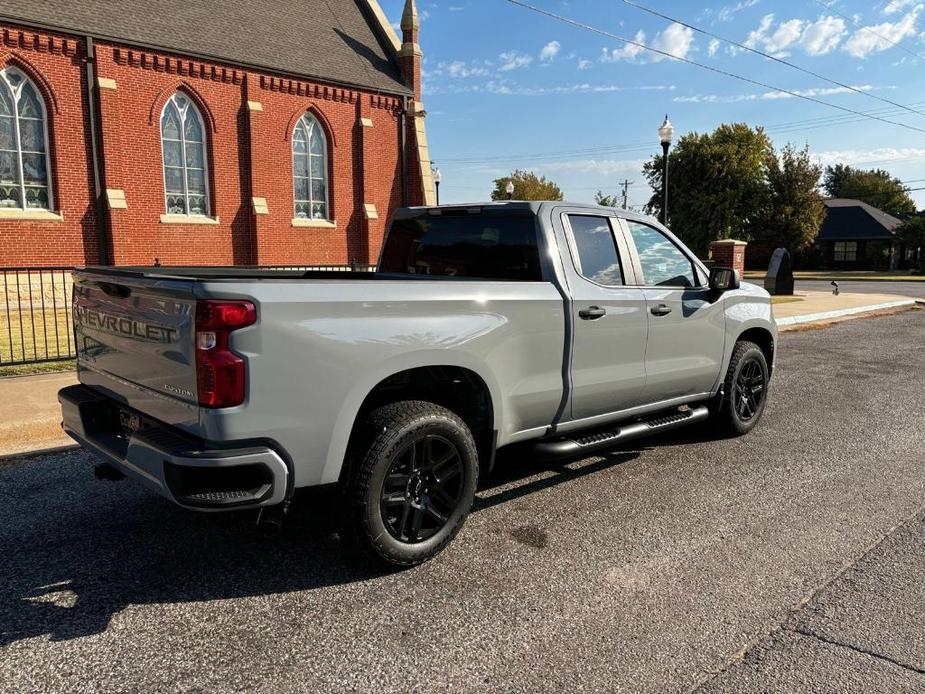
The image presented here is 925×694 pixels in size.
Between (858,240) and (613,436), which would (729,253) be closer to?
(613,436)

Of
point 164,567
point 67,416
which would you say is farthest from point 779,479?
point 67,416

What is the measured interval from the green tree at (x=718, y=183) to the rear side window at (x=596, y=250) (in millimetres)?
47539

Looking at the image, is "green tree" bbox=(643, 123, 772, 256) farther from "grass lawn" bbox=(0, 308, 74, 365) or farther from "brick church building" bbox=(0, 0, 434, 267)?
"grass lawn" bbox=(0, 308, 74, 365)

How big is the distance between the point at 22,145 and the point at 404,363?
60.0ft

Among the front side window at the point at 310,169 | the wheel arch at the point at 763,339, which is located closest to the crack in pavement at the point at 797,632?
the wheel arch at the point at 763,339

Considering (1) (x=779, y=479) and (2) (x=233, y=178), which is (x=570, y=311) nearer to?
(1) (x=779, y=479)

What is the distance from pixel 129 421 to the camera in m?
3.51

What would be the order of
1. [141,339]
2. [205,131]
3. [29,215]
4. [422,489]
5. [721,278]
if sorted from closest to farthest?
1. [141,339]
2. [422,489]
3. [721,278]
4. [29,215]
5. [205,131]

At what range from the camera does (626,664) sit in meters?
2.70

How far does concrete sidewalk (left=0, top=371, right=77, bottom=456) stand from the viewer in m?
5.79

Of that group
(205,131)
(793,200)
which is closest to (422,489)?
(205,131)

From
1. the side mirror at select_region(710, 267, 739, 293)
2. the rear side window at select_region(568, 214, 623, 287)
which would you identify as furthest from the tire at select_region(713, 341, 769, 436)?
the rear side window at select_region(568, 214, 623, 287)

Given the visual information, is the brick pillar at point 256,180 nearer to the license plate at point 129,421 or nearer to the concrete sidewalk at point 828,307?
the concrete sidewalk at point 828,307

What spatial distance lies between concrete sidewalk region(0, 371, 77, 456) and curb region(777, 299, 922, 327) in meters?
14.0
